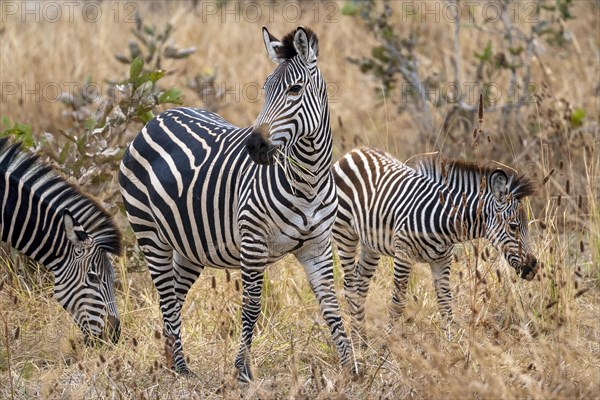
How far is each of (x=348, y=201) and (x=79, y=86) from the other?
245 inches

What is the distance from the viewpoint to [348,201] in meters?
7.04

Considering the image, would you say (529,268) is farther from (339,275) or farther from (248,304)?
(339,275)

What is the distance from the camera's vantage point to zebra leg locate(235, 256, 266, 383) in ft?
17.7

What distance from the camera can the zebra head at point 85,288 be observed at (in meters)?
6.24

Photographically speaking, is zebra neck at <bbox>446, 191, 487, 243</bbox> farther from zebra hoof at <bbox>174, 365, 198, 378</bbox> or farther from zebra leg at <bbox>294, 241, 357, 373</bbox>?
zebra hoof at <bbox>174, 365, 198, 378</bbox>

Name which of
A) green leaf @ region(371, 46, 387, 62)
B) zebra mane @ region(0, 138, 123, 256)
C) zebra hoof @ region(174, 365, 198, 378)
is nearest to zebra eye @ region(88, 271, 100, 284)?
zebra mane @ region(0, 138, 123, 256)

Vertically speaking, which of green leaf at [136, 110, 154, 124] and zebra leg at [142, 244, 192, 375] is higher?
green leaf at [136, 110, 154, 124]

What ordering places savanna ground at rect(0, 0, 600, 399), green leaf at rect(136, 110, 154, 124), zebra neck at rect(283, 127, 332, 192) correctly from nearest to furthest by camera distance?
savanna ground at rect(0, 0, 600, 399) < zebra neck at rect(283, 127, 332, 192) < green leaf at rect(136, 110, 154, 124)

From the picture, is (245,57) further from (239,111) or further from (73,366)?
(73,366)

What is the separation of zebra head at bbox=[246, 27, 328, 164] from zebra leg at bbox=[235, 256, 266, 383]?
70 centimetres

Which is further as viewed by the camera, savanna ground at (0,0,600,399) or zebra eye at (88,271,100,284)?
zebra eye at (88,271,100,284)

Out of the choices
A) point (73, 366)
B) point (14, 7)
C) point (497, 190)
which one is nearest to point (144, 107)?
point (73, 366)

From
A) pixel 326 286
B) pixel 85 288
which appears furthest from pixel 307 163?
pixel 85 288

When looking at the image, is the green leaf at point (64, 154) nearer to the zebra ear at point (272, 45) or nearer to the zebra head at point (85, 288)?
the zebra head at point (85, 288)
